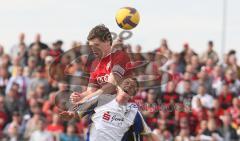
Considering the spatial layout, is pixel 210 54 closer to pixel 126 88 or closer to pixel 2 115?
pixel 2 115

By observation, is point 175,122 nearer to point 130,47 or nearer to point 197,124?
point 197,124

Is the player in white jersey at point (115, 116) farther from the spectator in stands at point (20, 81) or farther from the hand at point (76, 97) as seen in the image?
the spectator in stands at point (20, 81)

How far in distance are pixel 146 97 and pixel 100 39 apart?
6722mm

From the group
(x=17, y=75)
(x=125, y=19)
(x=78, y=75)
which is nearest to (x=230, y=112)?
(x=78, y=75)

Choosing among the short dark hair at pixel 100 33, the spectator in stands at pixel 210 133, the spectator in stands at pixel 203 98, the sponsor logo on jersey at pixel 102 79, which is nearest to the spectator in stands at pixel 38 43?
the spectator in stands at pixel 203 98

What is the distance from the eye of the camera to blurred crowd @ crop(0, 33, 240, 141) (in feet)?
51.8

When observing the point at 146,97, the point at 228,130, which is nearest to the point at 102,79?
the point at 146,97

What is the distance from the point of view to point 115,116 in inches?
388

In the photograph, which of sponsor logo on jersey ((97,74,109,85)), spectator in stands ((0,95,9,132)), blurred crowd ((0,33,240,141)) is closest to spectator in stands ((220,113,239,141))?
blurred crowd ((0,33,240,141))

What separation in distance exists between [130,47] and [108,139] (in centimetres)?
759

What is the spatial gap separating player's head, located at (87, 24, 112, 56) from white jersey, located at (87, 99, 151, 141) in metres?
0.75

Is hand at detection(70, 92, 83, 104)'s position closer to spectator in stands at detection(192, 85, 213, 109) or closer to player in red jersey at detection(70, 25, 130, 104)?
player in red jersey at detection(70, 25, 130, 104)

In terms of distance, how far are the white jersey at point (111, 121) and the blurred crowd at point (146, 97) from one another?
550 centimetres

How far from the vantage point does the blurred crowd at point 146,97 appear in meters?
15.8
